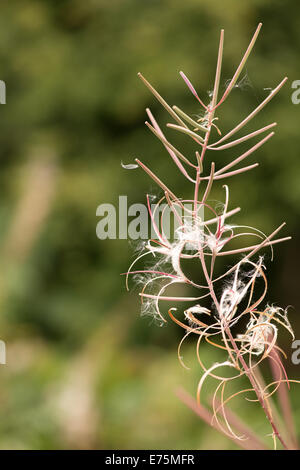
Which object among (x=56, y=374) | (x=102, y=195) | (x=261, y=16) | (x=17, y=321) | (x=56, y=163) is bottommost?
(x=56, y=374)

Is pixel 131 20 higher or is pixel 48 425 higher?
pixel 131 20

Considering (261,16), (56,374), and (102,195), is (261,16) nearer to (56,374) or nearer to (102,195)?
(102,195)

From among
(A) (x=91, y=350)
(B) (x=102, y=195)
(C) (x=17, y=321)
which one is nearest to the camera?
(A) (x=91, y=350)

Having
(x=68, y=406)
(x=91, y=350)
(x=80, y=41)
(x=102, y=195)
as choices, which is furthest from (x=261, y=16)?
(x=68, y=406)

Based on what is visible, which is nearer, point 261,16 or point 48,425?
point 48,425
